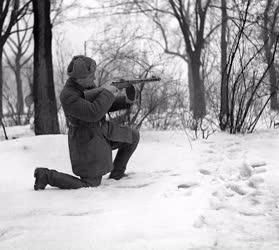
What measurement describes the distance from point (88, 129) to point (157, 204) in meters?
1.01

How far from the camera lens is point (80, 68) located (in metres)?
3.42

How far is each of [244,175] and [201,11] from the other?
10.3 meters

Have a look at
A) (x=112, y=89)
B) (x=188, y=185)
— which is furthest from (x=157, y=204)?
(x=112, y=89)

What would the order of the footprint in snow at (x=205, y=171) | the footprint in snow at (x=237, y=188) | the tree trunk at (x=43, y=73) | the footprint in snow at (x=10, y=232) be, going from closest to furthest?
the footprint in snow at (x=10, y=232) < the footprint in snow at (x=237, y=188) < the footprint in snow at (x=205, y=171) < the tree trunk at (x=43, y=73)

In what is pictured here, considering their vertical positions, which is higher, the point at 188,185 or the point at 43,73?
the point at 43,73

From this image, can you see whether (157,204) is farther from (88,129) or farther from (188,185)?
(88,129)

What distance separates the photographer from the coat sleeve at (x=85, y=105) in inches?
131

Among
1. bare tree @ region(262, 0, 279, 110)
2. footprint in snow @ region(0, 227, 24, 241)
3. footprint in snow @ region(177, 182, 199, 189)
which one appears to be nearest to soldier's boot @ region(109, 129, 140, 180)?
footprint in snow @ region(177, 182, 199, 189)

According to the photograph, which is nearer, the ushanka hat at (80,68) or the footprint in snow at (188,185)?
the footprint in snow at (188,185)

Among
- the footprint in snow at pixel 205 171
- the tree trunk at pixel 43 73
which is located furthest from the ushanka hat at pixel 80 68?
the tree trunk at pixel 43 73

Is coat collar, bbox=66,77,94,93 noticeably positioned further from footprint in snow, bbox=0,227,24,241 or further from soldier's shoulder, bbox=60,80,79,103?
footprint in snow, bbox=0,227,24,241

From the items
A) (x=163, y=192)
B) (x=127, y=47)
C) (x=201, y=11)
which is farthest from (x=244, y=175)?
(x=201, y=11)

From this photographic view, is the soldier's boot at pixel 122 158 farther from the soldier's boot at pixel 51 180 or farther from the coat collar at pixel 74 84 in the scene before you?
the coat collar at pixel 74 84

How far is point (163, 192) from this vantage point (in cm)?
311
